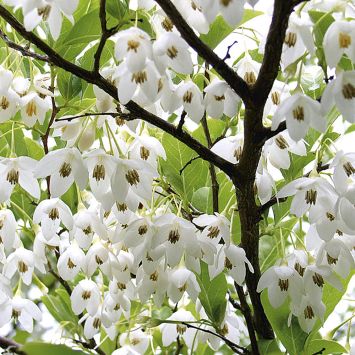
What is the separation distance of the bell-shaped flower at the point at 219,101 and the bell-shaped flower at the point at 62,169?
21cm

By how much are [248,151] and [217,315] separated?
433 millimetres

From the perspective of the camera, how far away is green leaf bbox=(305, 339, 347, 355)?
1.25 meters

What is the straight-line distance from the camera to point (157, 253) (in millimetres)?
1139

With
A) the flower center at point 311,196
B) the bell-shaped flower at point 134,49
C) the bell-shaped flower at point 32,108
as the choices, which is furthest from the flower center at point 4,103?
the flower center at point 311,196

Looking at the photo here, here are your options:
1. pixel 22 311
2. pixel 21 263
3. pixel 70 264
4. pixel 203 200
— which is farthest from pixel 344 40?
pixel 22 311

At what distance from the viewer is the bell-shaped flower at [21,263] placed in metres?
1.40

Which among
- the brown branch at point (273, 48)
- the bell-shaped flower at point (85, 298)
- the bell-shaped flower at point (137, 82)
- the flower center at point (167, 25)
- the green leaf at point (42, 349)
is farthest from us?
the bell-shaped flower at point (85, 298)

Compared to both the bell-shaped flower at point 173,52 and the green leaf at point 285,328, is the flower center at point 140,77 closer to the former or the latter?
the bell-shaped flower at point 173,52

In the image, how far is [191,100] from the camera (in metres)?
1.08

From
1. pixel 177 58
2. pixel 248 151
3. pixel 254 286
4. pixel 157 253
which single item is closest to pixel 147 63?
pixel 177 58

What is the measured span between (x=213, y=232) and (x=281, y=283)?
0.45ft

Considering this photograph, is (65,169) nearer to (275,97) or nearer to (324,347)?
(275,97)

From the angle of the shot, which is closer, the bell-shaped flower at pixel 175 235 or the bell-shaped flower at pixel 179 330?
the bell-shaped flower at pixel 175 235

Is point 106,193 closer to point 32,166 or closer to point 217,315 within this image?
point 32,166
